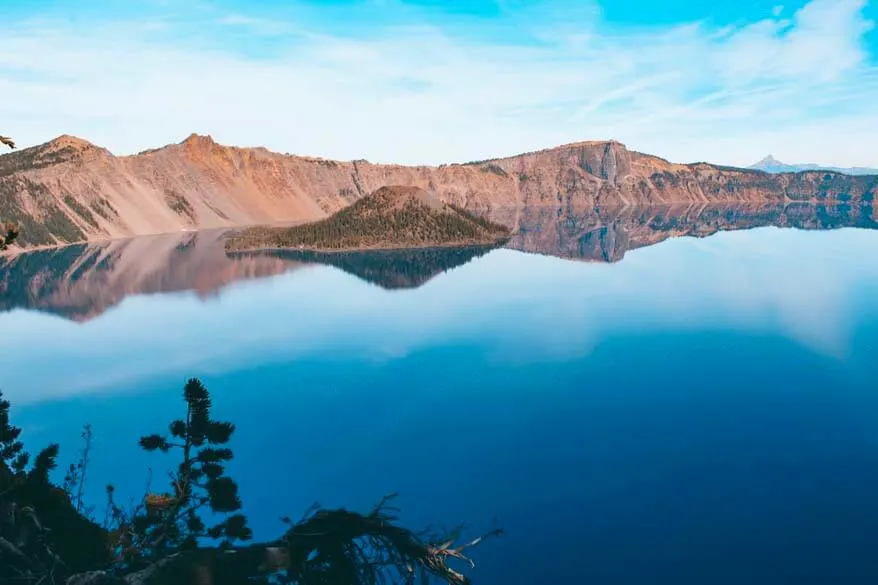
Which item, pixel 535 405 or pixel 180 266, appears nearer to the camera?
pixel 535 405

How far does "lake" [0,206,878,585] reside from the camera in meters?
28.0

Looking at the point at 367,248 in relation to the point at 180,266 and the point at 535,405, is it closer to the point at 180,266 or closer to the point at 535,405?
the point at 180,266

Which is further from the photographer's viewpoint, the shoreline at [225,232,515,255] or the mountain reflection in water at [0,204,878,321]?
the shoreline at [225,232,515,255]

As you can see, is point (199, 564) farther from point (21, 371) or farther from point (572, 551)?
point (21, 371)

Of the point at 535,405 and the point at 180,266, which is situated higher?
the point at 180,266

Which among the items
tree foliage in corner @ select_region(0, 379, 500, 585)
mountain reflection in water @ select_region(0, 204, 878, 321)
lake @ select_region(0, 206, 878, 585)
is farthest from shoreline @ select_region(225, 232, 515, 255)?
tree foliage in corner @ select_region(0, 379, 500, 585)

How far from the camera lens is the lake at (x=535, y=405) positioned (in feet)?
91.9

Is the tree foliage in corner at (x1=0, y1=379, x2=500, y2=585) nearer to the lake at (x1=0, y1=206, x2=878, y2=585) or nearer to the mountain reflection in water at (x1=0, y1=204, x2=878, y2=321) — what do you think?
the lake at (x1=0, y1=206, x2=878, y2=585)

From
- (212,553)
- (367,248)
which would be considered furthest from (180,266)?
(212,553)

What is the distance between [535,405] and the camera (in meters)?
45.9

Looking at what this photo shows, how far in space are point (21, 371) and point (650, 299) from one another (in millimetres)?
72557

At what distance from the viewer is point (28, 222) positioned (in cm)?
19962

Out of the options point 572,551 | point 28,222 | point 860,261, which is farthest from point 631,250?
point 28,222

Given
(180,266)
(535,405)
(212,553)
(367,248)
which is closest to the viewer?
(212,553)
